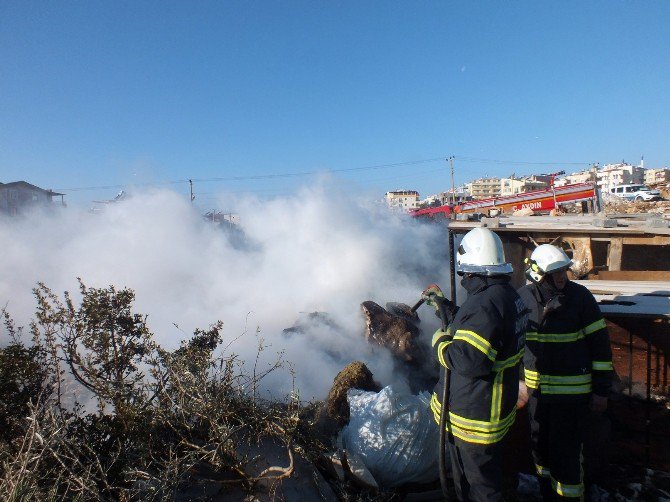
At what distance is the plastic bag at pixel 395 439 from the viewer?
315 centimetres

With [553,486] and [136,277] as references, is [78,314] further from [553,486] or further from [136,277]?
[136,277]

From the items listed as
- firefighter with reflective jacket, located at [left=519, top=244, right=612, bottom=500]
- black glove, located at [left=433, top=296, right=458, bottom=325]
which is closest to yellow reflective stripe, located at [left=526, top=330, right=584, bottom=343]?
firefighter with reflective jacket, located at [left=519, top=244, right=612, bottom=500]

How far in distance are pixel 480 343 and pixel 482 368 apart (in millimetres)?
145

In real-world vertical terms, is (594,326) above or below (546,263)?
below

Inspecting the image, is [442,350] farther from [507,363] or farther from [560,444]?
[560,444]

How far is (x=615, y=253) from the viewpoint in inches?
260

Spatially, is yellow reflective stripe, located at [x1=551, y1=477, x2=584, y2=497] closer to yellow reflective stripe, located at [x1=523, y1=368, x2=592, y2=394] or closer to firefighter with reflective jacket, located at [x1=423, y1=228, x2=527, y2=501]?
yellow reflective stripe, located at [x1=523, y1=368, x2=592, y2=394]

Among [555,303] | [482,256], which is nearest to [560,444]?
[555,303]

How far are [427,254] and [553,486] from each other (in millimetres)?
11443

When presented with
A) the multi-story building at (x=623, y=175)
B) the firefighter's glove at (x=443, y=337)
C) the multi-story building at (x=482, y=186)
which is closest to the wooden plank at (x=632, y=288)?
the firefighter's glove at (x=443, y=337)

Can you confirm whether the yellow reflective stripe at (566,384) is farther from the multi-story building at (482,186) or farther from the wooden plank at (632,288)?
the multi-story building at (482,186)

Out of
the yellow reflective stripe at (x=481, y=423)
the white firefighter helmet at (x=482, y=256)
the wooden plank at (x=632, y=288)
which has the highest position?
the white firefighter helmet at (x=482, y=256)

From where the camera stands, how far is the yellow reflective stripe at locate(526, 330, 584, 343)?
9.97ft

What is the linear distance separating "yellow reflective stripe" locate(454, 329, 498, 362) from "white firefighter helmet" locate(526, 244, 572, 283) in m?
1.08
